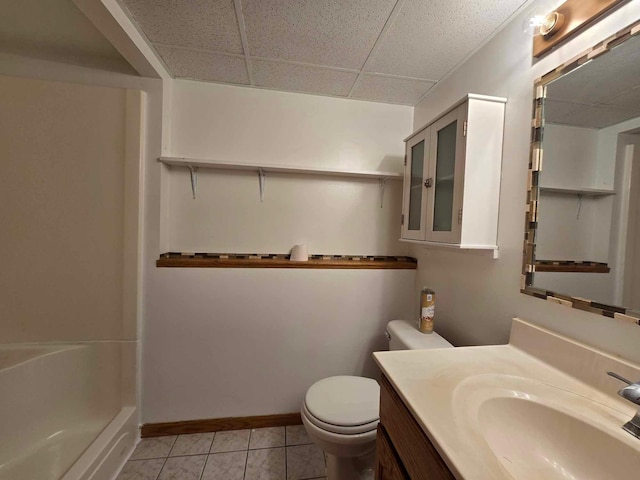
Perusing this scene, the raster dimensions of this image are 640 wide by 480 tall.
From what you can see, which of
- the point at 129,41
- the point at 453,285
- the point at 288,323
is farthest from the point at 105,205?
the point at 453,285

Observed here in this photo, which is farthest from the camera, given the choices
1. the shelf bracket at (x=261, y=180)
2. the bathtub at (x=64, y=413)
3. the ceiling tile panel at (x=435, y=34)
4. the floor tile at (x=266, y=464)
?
the shelf bracket at (x=261, y=180)

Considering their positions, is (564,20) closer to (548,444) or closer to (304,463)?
(548,444)

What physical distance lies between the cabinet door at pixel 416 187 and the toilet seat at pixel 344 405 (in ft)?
2.71

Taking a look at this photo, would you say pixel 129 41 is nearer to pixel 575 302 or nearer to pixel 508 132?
pixel 508 132

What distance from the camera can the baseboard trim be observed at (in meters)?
1.54

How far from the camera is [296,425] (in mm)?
1654

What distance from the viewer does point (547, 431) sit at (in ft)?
2.15

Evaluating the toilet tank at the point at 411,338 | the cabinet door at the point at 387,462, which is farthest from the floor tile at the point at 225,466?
the toilet tank at the point at 411,338

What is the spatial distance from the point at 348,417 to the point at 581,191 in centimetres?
120

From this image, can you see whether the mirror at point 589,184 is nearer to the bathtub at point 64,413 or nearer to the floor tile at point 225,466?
the floor tile at point 225,466

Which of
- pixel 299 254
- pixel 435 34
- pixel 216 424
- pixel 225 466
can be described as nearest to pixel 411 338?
pixel 299 254

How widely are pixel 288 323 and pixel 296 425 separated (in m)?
0.66

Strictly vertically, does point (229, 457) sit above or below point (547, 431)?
below

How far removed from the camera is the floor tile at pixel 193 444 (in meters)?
1.44
